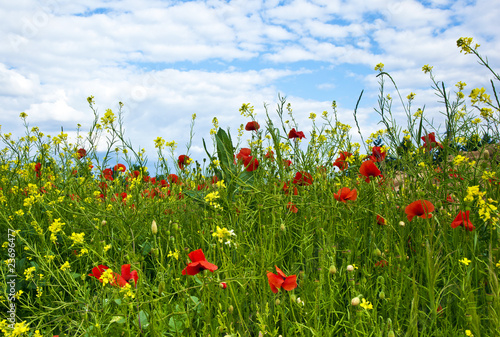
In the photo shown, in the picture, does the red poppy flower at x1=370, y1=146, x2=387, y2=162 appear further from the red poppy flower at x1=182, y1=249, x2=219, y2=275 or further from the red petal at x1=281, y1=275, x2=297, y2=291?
the red poppy flower at x1=182, y1=249, x2=219, y2=275

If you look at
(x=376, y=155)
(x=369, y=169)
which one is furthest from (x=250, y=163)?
(x=376, y=155)

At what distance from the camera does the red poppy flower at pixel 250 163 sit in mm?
2336

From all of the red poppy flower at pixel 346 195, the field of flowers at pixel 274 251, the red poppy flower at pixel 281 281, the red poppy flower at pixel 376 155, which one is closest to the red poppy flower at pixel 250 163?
the field of flowers at pixel 274 251

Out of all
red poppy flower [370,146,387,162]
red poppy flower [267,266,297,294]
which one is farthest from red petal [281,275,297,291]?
red poppy flower [370,146,387,162]

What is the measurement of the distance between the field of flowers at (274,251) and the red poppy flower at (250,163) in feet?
0.04

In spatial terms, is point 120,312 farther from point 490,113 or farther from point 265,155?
point 490,113

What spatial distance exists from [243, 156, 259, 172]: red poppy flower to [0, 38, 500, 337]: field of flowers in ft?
0.04

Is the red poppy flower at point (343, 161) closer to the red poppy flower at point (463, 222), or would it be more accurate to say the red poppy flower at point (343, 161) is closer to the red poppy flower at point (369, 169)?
the red poppy flower at point (369, 169)

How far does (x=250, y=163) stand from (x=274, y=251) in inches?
29.2

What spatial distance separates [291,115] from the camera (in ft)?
10.5

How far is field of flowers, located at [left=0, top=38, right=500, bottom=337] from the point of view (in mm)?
1413

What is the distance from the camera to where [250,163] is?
2.31 metres

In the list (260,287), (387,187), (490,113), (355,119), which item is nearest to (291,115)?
(355,119)

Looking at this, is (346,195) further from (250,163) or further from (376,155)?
(376,155)
